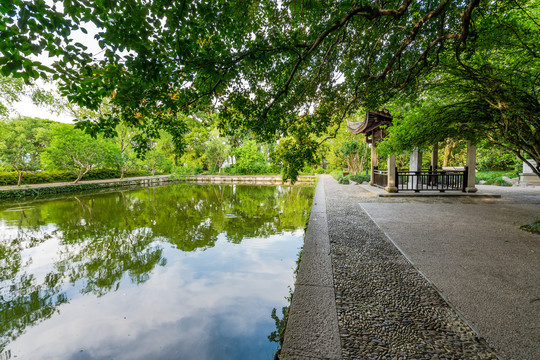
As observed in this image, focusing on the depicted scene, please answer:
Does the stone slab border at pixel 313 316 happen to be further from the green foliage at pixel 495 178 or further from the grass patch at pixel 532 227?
the green foliage at pixel 495 178

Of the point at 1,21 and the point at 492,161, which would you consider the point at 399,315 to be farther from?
the point at 492,161

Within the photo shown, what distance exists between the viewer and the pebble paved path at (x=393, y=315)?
173 centimetres

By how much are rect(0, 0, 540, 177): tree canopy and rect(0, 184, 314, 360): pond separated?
2.33 meters

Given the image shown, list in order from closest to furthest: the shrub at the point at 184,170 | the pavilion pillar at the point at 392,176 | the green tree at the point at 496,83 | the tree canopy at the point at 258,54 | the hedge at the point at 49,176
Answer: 1. the tree canopy at the point at 258,54
2. the green tree at the point at 496,83
3. the pavilion pillar at the point at 392,176
4. the hedge at the point at 49,176
5. the shrub at the point at 184,170

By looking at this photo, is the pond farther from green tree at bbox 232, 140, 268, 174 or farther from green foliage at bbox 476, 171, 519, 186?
green tree at bbox 232, 140, 268, 174

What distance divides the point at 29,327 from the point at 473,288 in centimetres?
533

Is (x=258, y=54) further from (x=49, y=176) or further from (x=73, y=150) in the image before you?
(x=49, y=176)

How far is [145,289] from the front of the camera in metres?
3.66

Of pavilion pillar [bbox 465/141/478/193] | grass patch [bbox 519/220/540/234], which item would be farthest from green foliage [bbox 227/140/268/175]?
grass patch [bbox 519/220/540/234]

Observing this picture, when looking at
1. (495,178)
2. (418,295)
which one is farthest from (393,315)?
(495,178)

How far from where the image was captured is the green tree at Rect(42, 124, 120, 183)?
1575 centimetres

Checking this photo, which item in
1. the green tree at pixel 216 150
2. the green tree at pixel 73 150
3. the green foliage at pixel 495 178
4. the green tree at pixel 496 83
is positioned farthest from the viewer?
the green tree at pixel 216 150

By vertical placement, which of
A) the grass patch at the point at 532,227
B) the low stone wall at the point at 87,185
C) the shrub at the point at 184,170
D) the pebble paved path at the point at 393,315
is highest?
the shrub at the point at 184,170

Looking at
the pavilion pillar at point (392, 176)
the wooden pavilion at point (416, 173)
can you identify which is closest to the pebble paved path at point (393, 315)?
the wooden pavilion at point (416, 173)
